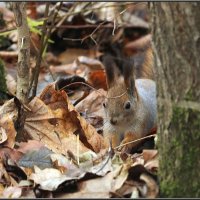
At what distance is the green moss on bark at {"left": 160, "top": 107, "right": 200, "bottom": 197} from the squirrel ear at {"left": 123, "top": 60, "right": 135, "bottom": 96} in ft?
5.76

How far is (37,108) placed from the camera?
15.2 feet

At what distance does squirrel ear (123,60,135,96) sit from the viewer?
4812mm

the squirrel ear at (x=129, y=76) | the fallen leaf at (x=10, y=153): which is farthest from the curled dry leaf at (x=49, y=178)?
the squirrel ear at (x=129, y=76)

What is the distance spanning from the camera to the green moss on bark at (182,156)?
9.82 feet

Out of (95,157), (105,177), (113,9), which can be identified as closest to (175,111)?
(105,177)

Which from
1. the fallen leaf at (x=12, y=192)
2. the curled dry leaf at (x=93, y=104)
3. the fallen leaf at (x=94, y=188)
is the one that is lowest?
the fallen leaf at (x=12, y=192)

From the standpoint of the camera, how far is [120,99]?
5.18 metres

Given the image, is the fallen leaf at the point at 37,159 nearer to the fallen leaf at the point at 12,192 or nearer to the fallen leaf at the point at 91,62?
the fallen leaf at the point at 12,192

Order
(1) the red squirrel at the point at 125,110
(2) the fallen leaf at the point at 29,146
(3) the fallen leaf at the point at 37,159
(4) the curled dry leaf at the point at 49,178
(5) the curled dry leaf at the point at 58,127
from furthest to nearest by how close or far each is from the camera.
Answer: (1) the red squirrel at the point at 125,110 → (5) the curled dry leaf at the point at 58,127 → (2) the fallen leaf at the point at 29,146 → (3) the fallen leaf at the point at 37,159 → (4) the curled dry leaf at the point at 49,178

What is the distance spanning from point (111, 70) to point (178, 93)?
1929mm

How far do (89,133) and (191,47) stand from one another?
6.42 feet

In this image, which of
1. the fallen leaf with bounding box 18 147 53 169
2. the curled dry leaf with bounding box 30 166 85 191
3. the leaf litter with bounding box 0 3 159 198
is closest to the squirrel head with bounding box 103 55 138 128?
the leaf litter with bounding box 0 3 159 198

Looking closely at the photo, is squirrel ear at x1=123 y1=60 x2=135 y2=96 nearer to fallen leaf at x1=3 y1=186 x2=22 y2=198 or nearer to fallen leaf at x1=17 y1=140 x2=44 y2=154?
fallen leaf at x1=17 y1=140 x2=44 y2=154

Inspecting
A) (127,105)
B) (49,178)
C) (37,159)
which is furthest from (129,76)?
(49,178)
